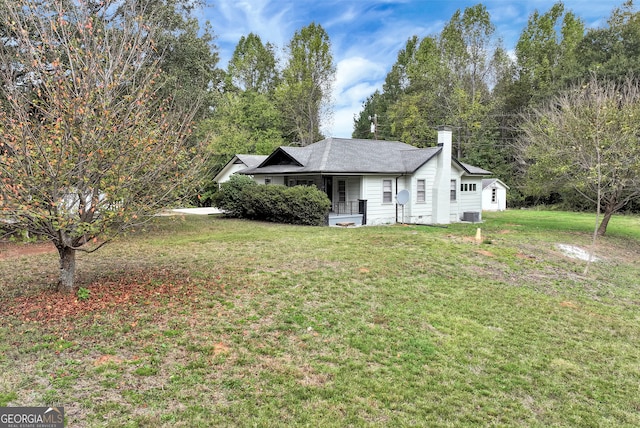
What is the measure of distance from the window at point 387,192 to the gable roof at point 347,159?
0.71 metres

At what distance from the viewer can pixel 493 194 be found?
33.1 meters

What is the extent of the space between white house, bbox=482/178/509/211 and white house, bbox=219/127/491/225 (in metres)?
12.2

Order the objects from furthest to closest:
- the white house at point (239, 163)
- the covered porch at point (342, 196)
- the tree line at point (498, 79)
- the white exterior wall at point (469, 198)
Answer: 1. the tree line at point (498, 79)
2. the white house at point (239, 163)
3. the white exterior wall at point (469, 198)
4. the covered porch at point (342, 196)

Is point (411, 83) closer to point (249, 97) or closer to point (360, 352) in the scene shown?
point (249, 97)

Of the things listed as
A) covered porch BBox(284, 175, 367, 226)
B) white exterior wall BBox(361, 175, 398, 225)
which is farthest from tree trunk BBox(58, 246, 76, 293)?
white exterior wall BBox(361, 175, 398, 225)

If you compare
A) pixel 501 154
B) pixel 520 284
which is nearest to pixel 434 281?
pixel 520 284

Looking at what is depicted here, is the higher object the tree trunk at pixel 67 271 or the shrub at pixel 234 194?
the shrub at pixel 234 194

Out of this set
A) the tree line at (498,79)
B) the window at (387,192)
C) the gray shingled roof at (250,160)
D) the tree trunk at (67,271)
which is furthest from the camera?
the tree line at (498,79)

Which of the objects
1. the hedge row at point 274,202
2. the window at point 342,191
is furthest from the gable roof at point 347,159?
the window at point 342,191

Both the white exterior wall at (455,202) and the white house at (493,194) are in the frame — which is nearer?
the white exterior wall at (455,202)

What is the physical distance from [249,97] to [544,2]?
28930mm

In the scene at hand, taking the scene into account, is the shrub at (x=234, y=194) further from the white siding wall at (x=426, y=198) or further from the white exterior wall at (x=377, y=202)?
the white siding wall at (x=426, y=198)

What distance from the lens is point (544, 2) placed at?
3488cm

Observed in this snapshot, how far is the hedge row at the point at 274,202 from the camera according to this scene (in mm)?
16953
